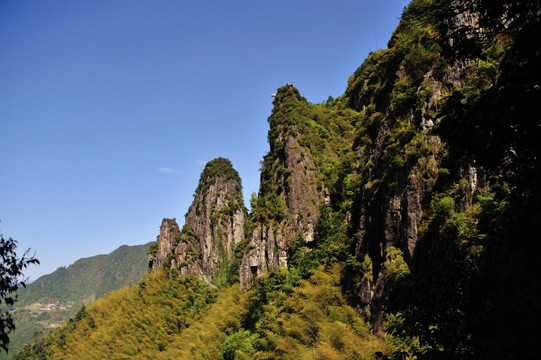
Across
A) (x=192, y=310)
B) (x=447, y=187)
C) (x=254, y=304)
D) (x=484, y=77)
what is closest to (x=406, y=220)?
(x=447, y=187)

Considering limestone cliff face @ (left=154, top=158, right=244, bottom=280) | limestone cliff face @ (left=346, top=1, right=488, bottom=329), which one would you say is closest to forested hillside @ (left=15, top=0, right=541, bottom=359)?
limestone cliff face @ (left=346, top=1, right=488, bottom=329)

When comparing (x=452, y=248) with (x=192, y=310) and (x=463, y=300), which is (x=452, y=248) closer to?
(x=463, y=300)

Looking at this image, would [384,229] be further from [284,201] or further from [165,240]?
[165,240]

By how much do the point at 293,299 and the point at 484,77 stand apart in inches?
771

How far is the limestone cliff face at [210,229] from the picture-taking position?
5397 cm

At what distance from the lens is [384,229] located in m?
19.7

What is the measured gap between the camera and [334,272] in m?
26.4

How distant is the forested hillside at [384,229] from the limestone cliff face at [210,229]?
247 mm

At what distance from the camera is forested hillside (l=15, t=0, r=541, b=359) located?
3863mm

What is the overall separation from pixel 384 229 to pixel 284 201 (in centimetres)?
1929

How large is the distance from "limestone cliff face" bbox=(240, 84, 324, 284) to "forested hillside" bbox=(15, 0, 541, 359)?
18 centimetres

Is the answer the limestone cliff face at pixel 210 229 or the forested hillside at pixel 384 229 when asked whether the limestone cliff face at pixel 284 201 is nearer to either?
the forested hillside at pixel 384 229

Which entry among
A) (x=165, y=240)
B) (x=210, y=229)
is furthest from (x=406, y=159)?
(x=165, y=240)

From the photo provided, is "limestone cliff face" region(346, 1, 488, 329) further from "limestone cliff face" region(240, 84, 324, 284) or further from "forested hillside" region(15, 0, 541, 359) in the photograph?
"limestone cliff face" region(240, 84, 324, 284)
